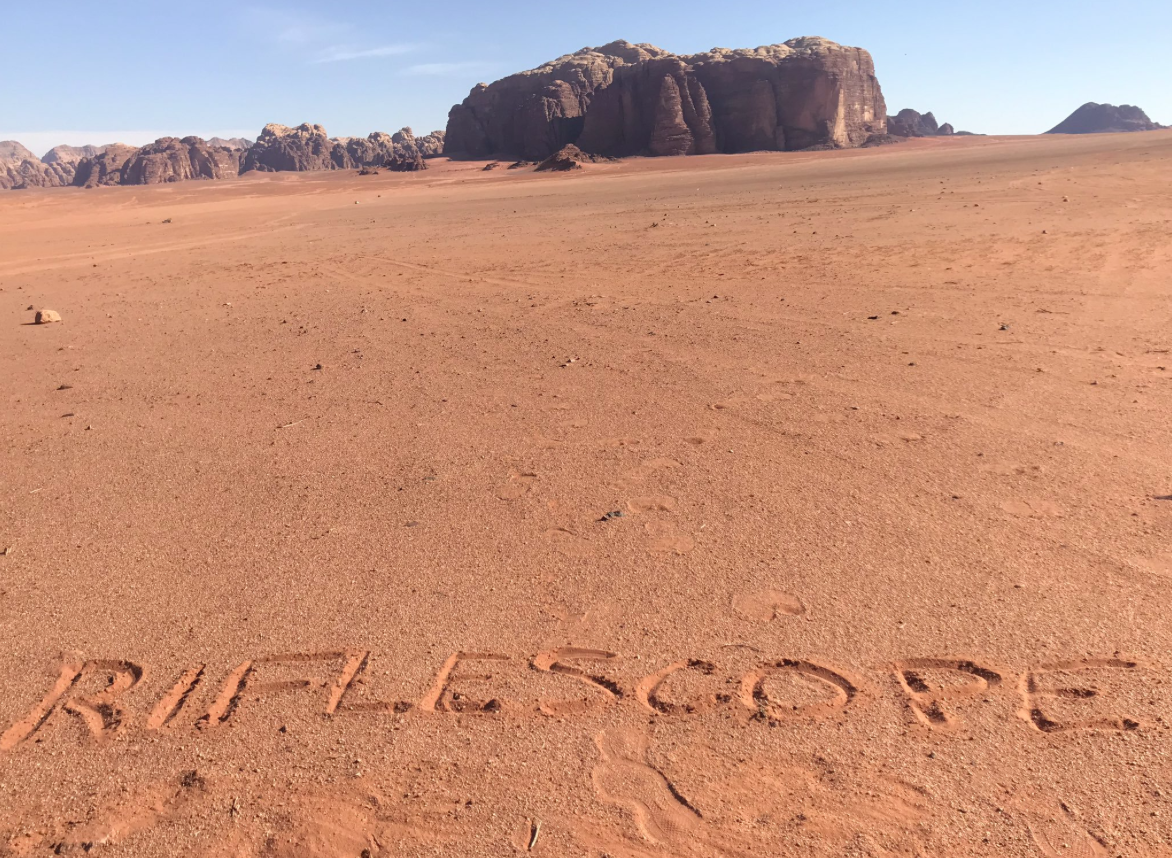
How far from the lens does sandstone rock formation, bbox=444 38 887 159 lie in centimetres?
6131

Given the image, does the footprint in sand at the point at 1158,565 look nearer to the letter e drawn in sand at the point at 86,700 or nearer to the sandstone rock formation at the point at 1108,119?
the letter e drawn in sand at the point at 86,700

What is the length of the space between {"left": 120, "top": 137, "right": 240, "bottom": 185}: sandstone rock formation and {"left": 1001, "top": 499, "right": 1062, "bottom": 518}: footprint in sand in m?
96.7

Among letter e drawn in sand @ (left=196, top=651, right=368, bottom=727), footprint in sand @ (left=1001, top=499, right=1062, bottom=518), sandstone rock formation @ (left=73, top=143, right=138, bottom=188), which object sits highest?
sandstone rock formation @ (left=73, top=143, right=138, bottom=188)

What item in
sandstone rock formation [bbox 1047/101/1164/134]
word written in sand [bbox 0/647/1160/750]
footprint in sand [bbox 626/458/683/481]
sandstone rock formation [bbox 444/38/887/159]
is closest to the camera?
word written in sand [bbox 0/647/1160/750]

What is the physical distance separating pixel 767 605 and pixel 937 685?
0.76m

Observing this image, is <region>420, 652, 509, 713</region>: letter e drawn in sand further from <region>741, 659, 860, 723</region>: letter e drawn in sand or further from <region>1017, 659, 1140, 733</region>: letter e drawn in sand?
<region>1017, 659, 1140, 733</region>: letter e drawn in sand

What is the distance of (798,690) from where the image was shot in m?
2.97

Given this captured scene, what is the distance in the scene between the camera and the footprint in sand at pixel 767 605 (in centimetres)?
341

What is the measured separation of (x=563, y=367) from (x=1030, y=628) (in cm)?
459

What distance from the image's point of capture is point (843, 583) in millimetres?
3592

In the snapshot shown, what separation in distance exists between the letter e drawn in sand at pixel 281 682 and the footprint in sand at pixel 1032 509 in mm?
3274

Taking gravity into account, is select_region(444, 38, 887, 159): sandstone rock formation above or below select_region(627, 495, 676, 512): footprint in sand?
above

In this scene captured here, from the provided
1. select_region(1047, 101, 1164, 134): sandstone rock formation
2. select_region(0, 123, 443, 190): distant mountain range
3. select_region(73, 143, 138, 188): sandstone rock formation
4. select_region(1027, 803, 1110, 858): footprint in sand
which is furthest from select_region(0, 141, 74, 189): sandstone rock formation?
select_region(1047, 101, 1164, 134): sandstone rock formation

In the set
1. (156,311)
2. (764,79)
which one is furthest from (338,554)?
(764,79)
